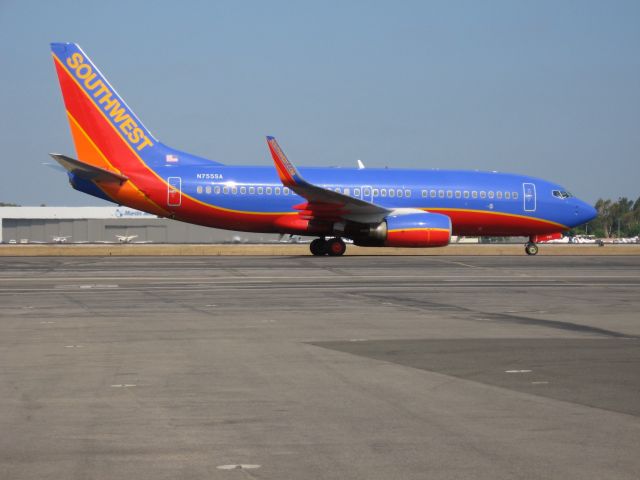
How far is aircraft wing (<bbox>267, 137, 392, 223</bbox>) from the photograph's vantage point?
3741 cm

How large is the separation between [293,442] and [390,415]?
4.14ft

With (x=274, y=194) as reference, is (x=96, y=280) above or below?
below

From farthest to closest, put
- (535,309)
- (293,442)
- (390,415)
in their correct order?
(535,309) < (390,415) < (293,442)

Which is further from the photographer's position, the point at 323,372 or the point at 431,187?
the point at 431,187

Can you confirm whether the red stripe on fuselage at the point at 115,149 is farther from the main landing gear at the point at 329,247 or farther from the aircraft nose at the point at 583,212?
the aircraft nose at the point at 583,212

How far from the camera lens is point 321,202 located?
129 ft

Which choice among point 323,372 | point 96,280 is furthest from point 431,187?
point 323,372

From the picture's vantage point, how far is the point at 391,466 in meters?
6.50

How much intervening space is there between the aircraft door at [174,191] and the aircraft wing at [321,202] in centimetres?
488

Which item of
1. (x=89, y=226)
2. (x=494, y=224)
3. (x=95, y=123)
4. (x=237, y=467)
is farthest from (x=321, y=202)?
(x=89, y=226)

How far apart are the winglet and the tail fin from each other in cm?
617

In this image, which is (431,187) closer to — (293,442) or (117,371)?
(117,371)

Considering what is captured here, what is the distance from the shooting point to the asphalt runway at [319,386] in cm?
666

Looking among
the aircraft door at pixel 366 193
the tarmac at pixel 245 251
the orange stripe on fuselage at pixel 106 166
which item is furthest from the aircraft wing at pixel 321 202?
the orange stripe on fuselage at pixel 106 166
